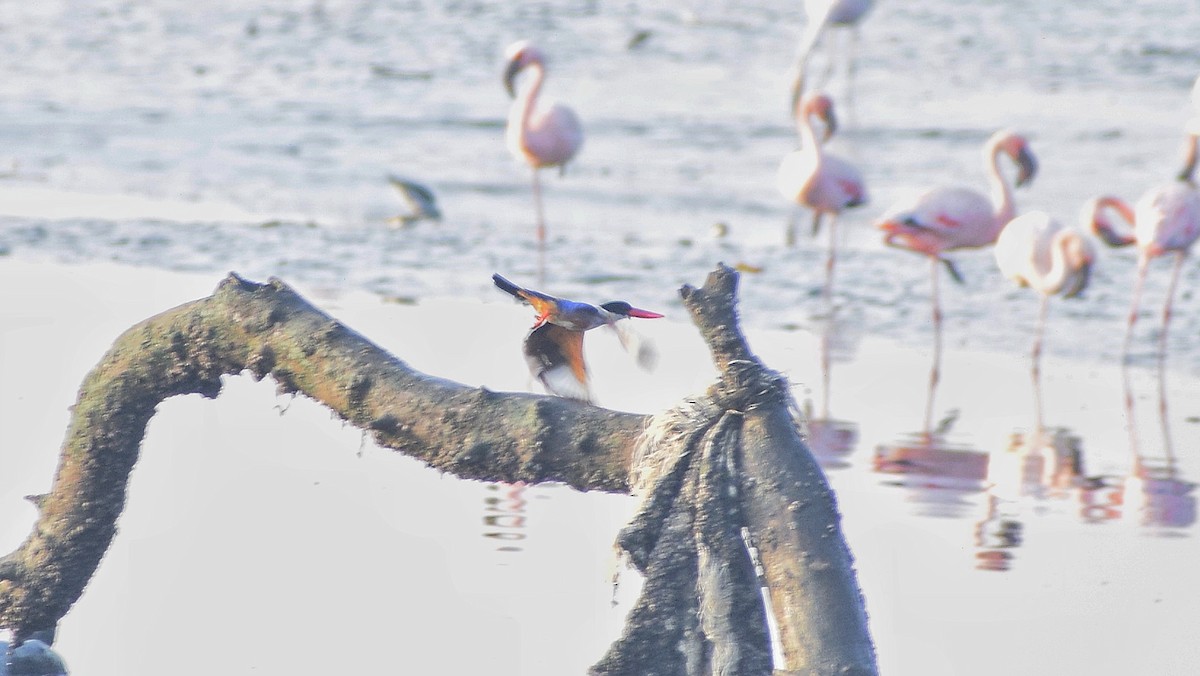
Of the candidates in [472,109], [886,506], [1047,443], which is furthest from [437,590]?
[472,109]

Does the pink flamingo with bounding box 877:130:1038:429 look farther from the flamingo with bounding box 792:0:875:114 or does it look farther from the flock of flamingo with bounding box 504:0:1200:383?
the flamingo with bounding box 792:0:875:114

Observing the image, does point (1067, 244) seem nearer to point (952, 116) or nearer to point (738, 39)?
point (952, 116)

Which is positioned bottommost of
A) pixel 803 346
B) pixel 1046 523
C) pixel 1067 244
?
pixel 1046 523

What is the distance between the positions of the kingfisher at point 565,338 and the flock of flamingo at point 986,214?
425cm

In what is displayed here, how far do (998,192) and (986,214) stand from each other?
45 centimetres

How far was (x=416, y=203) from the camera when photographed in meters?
10.1

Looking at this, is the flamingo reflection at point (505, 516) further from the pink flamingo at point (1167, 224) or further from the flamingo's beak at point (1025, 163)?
the flamingo's beak at point (1025, 163)

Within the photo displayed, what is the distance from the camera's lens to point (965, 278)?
928cm

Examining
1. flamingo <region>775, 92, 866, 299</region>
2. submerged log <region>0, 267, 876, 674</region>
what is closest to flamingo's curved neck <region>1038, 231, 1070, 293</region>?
flamingo <region>775, 92, 866, 299</region>

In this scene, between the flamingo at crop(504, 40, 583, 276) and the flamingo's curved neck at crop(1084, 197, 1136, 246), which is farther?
the flamingo at crop(504, 40, 583, 276)

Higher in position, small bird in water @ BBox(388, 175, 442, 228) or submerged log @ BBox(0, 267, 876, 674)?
small bird in water @ BBox(388, 175, 442, 228)

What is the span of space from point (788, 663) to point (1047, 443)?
387 centimetres

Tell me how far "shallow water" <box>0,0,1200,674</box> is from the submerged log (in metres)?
0.24

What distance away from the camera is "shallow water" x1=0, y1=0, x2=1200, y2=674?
14.4 feet
